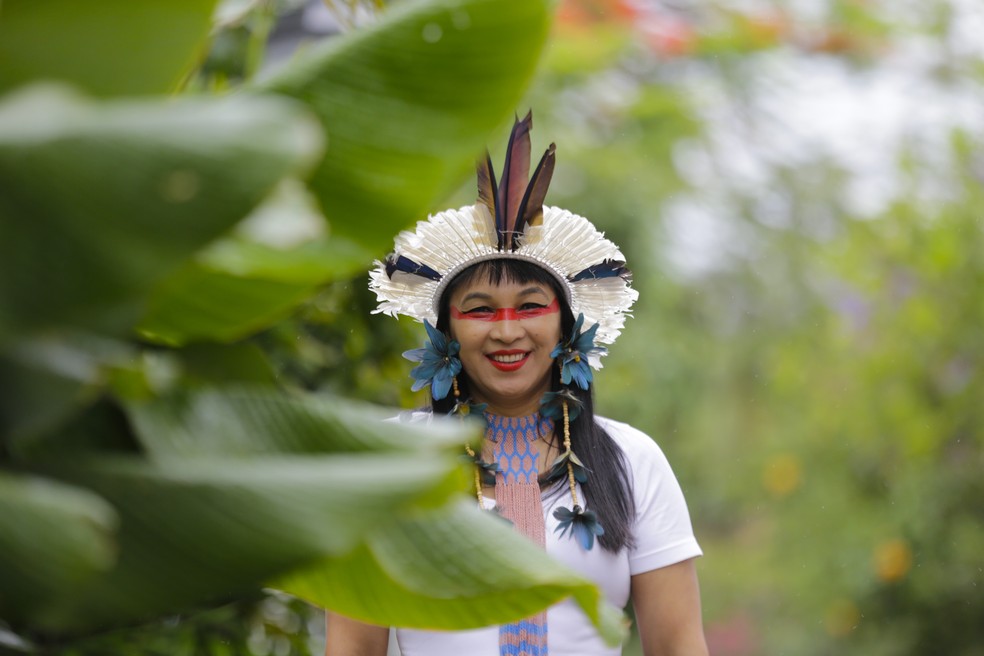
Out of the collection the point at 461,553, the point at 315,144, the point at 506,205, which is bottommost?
the point at 461,553

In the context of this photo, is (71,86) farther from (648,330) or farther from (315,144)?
(648,330)

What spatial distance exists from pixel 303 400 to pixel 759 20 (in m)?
8.53

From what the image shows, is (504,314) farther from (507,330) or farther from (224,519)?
(224,519)

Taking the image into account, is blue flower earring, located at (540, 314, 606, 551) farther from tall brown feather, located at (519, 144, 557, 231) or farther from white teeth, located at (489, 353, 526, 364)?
tall brown feather, located at (519, 144, 557, 231)

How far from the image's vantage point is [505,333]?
7.43 feet

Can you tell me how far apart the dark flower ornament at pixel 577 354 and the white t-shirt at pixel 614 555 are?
129 millimetres

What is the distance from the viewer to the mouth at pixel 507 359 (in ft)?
7.52

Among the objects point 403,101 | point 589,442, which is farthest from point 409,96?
point 589,442

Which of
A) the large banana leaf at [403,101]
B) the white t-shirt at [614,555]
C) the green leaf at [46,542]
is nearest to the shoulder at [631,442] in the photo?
the white t-shirt at [614,555]

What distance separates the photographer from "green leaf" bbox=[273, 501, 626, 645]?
962 millimetres

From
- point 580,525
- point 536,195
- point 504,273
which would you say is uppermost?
point 536,195

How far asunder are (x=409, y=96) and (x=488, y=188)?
1.39 meters

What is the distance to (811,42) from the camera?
29.4ft

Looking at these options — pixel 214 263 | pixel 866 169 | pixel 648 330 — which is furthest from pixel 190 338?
pixel 866 169
